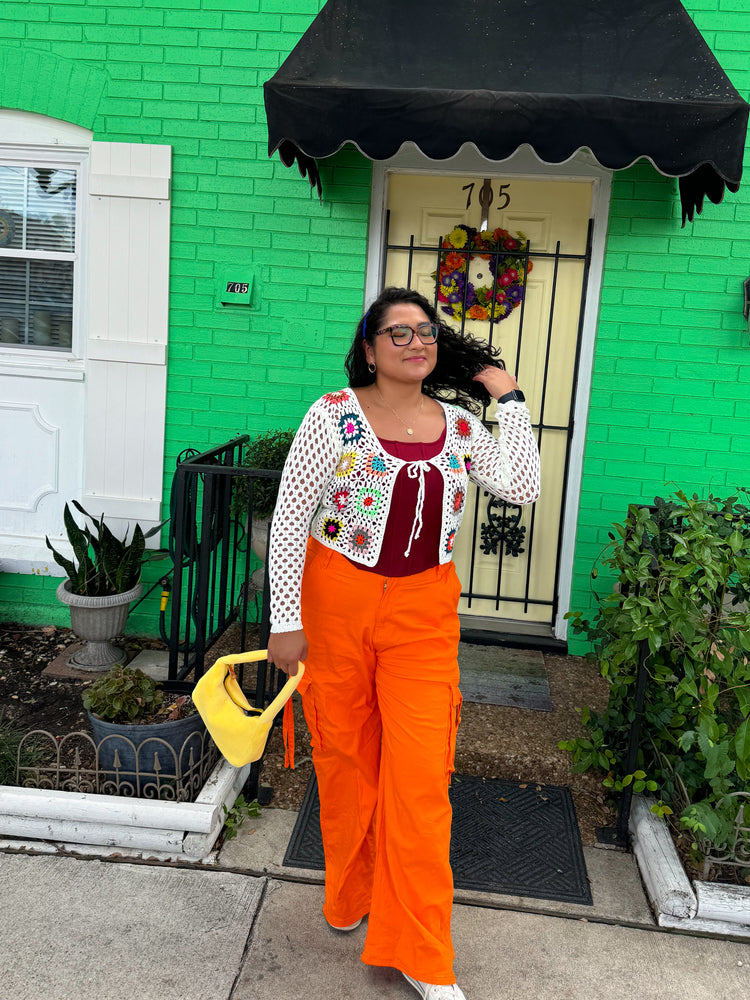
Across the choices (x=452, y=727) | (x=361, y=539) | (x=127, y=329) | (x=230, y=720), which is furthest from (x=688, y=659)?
(x=127, y=329)

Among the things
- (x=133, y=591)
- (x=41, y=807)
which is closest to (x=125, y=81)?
(x=133, y=591)

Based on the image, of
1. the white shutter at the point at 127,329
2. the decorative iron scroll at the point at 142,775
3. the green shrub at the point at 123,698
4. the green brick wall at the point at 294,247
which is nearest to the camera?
the decorative iron scroll at the point at 142,775

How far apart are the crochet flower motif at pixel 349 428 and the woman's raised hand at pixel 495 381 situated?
0.43 meters

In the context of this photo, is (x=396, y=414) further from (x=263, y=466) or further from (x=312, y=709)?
(x=263, y=466)

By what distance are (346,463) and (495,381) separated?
1.72 ft

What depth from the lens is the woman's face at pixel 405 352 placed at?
95.3 inches

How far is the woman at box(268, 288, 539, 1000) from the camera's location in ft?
7.63

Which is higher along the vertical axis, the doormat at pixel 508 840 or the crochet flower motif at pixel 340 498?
the crochet flower motif at pixel 340 498

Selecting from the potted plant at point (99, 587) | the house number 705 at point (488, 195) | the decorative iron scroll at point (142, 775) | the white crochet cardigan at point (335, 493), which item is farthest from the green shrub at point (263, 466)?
the white crochet cardigan at point (335, 493)

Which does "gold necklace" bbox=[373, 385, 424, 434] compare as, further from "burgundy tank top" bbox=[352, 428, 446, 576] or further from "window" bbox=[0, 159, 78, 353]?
"window" bbox=[0, 159, 78, 353]

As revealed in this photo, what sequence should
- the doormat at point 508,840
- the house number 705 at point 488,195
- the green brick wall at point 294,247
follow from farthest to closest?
the house number 705 at point 488,195 < the green brick wall at point 294,247 < the doormat at point 508,840

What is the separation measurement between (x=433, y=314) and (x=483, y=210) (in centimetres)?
249

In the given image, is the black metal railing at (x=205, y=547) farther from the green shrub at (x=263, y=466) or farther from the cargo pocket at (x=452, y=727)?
the cargo pocket at (x=452, y=727)

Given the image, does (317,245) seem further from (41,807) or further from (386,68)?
(41,807)
